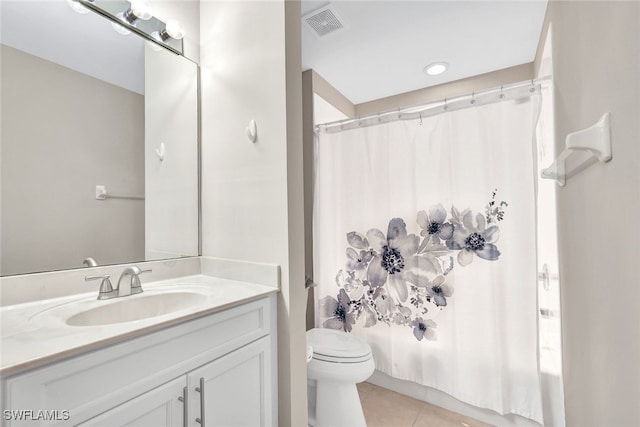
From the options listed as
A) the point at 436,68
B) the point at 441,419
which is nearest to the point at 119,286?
the point at 441,419

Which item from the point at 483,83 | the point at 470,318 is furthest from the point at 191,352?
the point at 483,83

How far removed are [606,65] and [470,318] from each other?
155cm

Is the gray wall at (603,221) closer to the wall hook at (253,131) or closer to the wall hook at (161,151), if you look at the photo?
the wall hook at (253,131)

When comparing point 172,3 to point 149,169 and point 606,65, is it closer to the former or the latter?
point 149,169

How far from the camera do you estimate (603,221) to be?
2.03 feet

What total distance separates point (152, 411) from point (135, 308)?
44cm

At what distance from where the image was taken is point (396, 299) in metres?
1.99

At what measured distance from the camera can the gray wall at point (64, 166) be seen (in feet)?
3.30

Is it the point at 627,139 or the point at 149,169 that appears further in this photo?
the point at 149,169

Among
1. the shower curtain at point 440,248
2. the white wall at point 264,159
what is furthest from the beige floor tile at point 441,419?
the white wall at point 264,159

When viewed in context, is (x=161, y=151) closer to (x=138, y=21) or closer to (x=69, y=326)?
(x=138, y=21)

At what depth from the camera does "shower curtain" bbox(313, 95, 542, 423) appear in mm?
1630

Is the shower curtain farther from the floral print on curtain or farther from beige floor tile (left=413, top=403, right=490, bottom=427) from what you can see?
beige floor tile (left=413, top=403, right=490, bottom=427)

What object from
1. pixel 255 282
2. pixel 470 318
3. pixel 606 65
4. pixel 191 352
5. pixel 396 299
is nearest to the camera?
pixel 606 65
